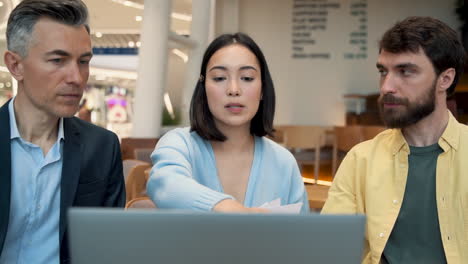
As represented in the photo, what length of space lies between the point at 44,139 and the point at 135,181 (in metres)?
1.23

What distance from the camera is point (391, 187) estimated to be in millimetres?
1417

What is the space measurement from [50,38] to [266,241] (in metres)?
0.86

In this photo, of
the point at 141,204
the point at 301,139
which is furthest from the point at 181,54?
the point at 141,204

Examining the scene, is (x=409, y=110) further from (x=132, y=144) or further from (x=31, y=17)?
(x=132, y=144)

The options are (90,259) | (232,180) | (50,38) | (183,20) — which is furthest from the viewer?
(183,20)

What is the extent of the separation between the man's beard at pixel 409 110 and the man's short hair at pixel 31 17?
924mm

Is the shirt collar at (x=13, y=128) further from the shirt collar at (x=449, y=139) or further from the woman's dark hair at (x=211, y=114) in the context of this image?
the shirt collar at (x=449, y=139)

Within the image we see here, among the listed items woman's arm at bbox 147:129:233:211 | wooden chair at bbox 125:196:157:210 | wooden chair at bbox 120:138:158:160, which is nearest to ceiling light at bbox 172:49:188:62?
wooden chair at bbox 120:138:158:160

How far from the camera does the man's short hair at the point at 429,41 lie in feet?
4.53

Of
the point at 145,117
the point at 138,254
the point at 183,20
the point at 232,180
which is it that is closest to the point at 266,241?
the point at 138,254

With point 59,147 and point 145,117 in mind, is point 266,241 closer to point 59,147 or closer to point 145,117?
point 59,147

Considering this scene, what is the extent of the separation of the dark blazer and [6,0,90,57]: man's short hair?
0.19 m

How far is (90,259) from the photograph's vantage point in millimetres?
645

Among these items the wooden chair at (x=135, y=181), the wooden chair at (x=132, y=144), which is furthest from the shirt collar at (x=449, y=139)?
the wooden chair at (x=132, y=144)
